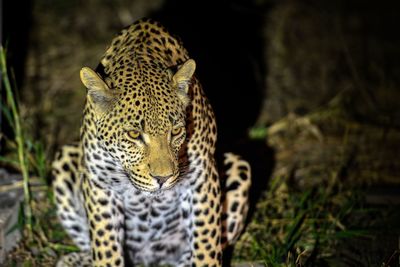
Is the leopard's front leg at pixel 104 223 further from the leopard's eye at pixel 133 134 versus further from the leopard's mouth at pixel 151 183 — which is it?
the leopard's eye at pixel 133 134

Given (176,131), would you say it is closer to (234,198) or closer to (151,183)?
(151,183)

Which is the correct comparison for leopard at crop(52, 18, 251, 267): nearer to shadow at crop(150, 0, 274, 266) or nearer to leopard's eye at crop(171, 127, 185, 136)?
leopard's eye at crop(171, 127, 185, 136)

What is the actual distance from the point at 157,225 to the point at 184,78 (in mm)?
1503

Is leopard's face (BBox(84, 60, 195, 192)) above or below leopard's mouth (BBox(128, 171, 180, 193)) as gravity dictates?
above

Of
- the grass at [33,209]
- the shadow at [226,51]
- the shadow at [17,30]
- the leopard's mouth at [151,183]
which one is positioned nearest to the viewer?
the leopard's mouth at [151,183]

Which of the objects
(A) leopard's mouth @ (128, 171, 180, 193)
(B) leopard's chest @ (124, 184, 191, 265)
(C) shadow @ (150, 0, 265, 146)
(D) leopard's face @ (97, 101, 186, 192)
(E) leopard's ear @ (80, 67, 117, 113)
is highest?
(C) shadow @ (150, 0, 265, 146)

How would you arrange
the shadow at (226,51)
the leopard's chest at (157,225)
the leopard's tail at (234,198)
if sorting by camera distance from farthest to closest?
1. the shadow at (226,51)
2. the leopard's tail at (234,198)
3. the leopard's chest at (157,225)

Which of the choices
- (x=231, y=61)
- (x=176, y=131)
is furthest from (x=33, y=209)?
(x=231, y=61)

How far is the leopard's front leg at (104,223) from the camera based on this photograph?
5.98 m

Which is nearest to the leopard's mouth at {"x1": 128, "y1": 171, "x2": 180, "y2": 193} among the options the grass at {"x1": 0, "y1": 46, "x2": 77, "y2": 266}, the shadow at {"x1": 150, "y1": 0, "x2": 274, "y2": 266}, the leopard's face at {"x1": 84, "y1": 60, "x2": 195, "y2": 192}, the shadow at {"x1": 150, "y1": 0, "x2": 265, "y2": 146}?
the leopard's face at {"x1": 84, "y1": 60, "x2": 195, "y2": 192}

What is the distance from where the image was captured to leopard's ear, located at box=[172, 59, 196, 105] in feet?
17.9

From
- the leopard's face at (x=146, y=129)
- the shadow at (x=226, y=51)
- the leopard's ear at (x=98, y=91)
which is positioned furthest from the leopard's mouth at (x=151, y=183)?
the shadow at (x=226, y=51)

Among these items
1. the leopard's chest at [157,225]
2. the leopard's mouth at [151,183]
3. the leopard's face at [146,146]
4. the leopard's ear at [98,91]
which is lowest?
the leopard's chest at [157,225]

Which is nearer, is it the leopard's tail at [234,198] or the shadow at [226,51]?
the leopard's tail at [234,198]
